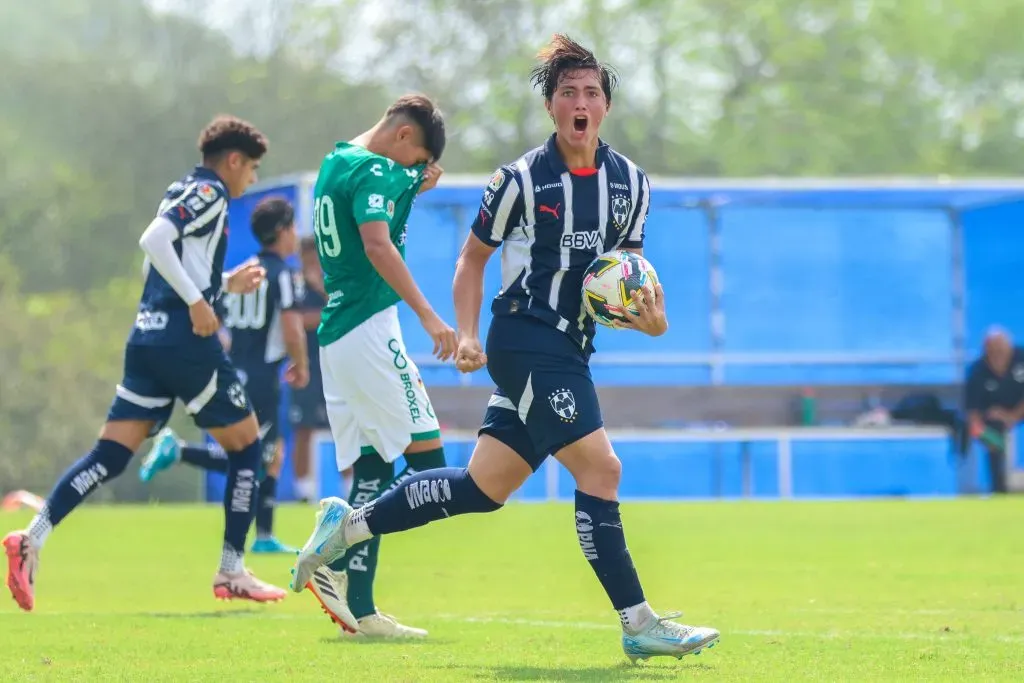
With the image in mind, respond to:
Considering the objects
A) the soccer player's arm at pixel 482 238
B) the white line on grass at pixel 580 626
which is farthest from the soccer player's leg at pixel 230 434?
the soccer player's arm at pixel 482 238

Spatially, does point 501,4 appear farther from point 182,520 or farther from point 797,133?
point 182,520

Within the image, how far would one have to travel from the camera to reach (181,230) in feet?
28.9

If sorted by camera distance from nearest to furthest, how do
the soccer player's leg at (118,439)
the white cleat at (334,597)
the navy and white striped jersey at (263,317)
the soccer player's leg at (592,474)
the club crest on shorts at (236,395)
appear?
the soccer player's leg at (592,474)
the white cleat at (334,597)
the soccer player's leg at (118,439)
the club crest on shorts at (236,395)
the navy and white striped jersey at (263,317)

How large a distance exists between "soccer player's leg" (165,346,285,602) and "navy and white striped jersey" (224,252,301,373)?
3.42 m

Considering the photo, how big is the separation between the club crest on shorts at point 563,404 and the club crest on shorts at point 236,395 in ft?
9.52

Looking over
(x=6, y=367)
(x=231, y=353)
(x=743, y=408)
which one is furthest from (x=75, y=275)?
(x=231, y=353)

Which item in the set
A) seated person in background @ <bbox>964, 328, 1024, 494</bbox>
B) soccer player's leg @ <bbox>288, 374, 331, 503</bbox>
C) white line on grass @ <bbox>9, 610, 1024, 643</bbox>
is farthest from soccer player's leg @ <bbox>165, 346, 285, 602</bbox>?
seated person in background @ <bbox>964, 328, 1024, 494</bbox>

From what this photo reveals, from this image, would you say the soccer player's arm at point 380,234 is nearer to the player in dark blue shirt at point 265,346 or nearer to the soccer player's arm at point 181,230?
the soccer player's arm at point 181,230

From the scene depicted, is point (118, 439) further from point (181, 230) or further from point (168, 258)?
point (181, 230)

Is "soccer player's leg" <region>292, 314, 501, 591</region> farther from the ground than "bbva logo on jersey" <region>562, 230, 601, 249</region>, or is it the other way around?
"bbva logo on jersey" <region>562, 230, 601, 249</region>

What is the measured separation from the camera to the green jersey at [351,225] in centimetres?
757

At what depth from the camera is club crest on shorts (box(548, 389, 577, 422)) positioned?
6.46 meters

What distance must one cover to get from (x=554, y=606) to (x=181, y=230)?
103 inches

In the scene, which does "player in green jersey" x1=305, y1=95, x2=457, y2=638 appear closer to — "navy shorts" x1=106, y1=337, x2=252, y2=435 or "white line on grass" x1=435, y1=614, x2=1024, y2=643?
"white line on grass" x1=435, y1=614, x2=1024, y2=643
